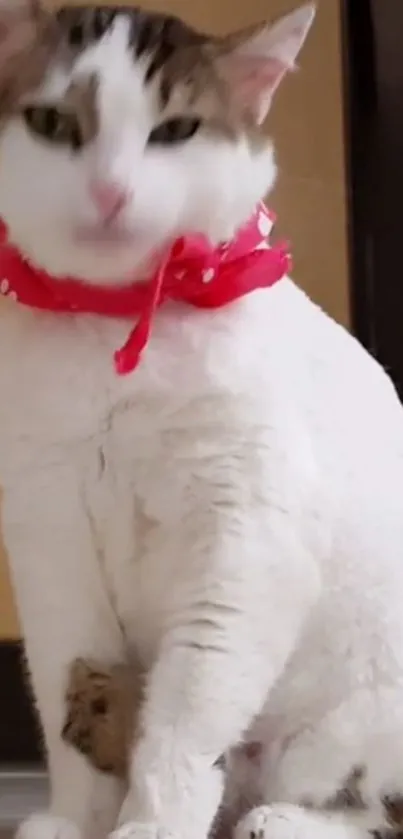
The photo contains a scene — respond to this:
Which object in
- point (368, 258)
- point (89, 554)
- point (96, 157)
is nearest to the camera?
point (96, 157)

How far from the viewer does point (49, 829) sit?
75cm

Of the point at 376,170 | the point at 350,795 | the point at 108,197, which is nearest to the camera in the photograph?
the point at 108,197

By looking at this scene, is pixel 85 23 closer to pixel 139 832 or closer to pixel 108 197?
pixel 108 197

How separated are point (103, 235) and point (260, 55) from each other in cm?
16

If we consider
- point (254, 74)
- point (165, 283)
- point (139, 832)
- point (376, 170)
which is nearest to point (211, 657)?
point (139, 832)

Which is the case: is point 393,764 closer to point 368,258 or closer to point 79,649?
point 79,649

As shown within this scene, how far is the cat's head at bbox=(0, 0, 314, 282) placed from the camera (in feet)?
2.22

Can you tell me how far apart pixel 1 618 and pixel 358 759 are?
69 cm

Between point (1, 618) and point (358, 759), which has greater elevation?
point (358, 759)

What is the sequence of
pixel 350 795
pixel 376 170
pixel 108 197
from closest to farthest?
pixel 108 197 → pixel 350 795 → pixel 376 170

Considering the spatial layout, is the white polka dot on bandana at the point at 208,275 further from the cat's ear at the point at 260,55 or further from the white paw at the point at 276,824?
the white paw at the point at 276,824

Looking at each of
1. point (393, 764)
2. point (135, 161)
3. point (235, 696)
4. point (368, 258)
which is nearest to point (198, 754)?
point (235, 696)

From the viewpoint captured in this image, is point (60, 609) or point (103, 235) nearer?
point (103, 235)

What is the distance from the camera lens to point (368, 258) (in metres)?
1.28
